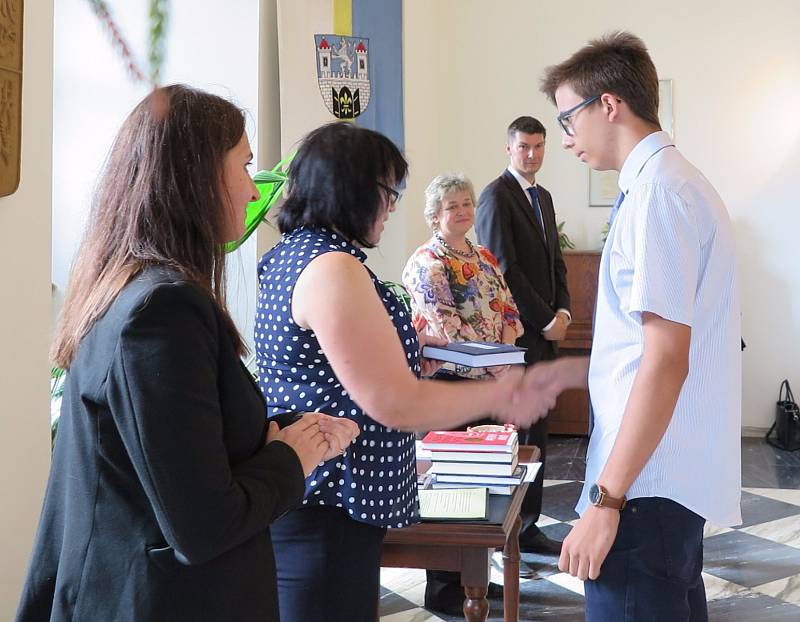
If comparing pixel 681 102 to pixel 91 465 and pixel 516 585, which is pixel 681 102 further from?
pixel 91 465

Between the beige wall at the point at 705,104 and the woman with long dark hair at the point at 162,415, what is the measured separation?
4701 millimetres

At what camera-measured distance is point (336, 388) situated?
148cm

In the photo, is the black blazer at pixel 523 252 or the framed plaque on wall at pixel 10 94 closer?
the framed plaque on wall at pixel 10 94

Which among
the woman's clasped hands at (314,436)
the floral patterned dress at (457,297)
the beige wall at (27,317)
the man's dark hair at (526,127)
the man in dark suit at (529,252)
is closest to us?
the woman's clasped hands at (314,436)

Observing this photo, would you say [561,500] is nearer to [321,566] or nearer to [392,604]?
[392,604]

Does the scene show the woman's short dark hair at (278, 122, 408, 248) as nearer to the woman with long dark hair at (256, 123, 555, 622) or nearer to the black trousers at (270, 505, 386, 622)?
the woman with long dark hair at (256, 123, 555, 622)

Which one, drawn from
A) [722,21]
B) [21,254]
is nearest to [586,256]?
[722,21]

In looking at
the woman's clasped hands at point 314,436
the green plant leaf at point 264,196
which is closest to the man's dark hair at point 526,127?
the green plant leaf at point 264,196

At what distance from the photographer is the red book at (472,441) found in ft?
7.48

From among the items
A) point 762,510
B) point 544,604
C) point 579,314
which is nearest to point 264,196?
point 544,604

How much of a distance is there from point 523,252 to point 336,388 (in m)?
2.44

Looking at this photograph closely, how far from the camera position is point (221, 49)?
64 centimetres

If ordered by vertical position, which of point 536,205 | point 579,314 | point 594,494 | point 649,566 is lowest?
point 579,314

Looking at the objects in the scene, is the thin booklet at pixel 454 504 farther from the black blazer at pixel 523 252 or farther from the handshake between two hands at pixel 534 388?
the black blazer at pixel 523 252
